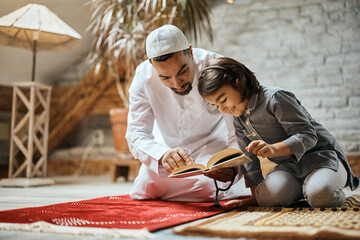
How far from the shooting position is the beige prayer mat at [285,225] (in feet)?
3.04

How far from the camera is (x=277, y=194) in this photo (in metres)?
1.46

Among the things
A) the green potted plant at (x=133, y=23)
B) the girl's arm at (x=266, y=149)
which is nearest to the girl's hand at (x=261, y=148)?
the girl's arm at (x=266, y=149)

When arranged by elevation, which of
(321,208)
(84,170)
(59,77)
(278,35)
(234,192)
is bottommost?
(84,170)

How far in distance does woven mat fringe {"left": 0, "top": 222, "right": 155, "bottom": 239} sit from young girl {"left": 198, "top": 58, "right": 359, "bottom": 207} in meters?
→ 0.51

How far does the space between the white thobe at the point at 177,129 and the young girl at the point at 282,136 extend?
14.3 inches

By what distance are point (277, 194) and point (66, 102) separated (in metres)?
3.53

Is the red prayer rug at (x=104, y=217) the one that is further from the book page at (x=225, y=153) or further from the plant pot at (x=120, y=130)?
the plant pot at (x=120, y=130)

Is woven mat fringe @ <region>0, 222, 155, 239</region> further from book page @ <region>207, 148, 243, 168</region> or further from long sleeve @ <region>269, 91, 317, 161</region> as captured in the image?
long sleeve @ <region>269, 91, 317, 161</region>

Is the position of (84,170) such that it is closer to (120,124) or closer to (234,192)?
(120,124)

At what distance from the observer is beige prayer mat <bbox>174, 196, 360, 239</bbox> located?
925 mm

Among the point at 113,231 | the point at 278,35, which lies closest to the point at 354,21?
the point at 278,35

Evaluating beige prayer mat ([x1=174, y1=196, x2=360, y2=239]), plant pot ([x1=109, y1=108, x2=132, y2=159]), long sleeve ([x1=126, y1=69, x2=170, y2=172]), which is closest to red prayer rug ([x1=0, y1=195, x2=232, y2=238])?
beige prayer mat ([x1=174, y1=196, x2=360, y2=239])

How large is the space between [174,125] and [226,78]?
26.4 inches

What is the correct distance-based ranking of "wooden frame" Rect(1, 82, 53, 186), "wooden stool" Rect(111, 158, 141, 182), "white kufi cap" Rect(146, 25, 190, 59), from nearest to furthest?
"white kufi cap" Rect(146, 25, 190, 59), "wooden frame" Rect(1, 82, 53, 186), "wooden stool" Rect(111, 158, 141, 182)
